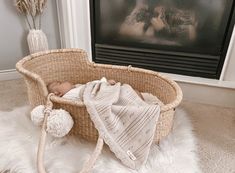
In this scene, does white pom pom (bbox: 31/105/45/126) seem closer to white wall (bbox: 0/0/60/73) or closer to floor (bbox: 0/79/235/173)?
floor (bbox: 0/79/235/173)

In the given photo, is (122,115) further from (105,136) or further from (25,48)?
(25,48)

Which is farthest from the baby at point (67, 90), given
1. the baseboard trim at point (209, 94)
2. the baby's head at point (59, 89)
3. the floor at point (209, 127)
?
the baseboard trim at point (209, 94)

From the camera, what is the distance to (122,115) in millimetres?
1062

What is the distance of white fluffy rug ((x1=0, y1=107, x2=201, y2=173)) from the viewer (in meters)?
1.06

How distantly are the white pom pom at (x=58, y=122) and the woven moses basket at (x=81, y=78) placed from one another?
0.05 metres

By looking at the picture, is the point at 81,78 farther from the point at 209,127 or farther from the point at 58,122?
the point at 209,127

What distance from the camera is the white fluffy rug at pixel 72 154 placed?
3.49 ft

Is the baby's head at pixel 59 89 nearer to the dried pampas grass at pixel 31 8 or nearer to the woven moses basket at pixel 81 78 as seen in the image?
the woven moses basket at pixel 81 78

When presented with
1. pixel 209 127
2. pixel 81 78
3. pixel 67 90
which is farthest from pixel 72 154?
pixel 209 127

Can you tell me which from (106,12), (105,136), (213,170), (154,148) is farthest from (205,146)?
(106,12)

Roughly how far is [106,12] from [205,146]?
118 cm

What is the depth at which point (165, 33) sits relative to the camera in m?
1.71

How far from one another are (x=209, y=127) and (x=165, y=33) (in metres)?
0.74

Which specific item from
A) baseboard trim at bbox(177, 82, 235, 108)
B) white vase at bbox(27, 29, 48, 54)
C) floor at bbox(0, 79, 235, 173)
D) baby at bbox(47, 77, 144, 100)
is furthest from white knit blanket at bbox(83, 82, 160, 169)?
white vase at bbox(27, 29, 48, 54)
